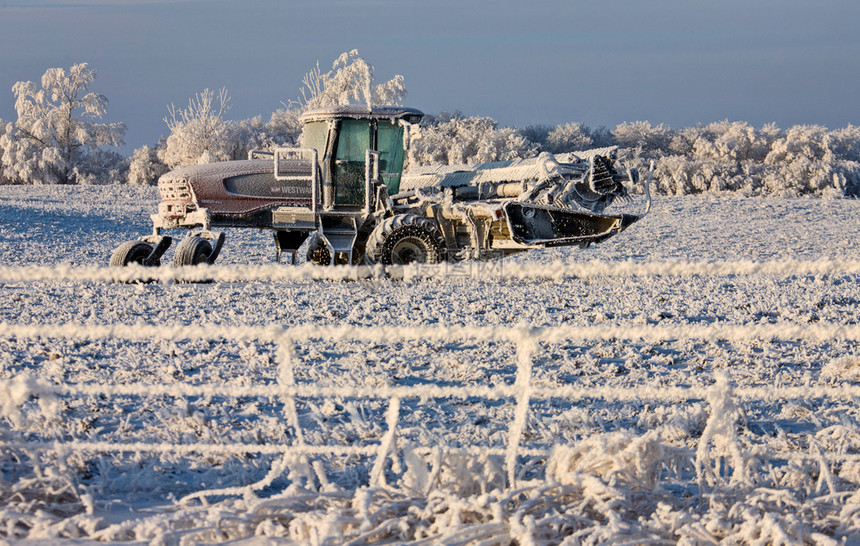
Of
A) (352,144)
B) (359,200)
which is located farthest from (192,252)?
(352,144)

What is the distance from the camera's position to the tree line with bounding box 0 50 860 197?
26.5 meters

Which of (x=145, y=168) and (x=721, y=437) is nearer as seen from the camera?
(x=721, y=437)

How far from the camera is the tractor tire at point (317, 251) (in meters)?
10.6

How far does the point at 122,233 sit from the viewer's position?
51.7 feet

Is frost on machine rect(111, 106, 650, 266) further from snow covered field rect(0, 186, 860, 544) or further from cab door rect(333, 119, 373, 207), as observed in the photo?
snow covered field rect(0, 186, 860, 544)

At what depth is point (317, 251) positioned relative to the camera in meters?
10.7

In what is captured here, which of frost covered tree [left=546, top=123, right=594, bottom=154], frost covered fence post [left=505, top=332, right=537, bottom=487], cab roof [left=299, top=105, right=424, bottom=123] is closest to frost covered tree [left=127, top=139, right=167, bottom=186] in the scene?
frost covered tree [left=546, top=123, right=594, bottom=154]

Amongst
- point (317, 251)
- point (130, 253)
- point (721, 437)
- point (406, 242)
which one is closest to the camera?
point (721, 437)

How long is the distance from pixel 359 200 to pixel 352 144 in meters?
0.77

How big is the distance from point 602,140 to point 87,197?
19199 mm

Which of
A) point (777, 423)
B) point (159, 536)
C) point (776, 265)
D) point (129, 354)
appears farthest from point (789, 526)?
point (129, 354)

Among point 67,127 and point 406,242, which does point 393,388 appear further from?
point 67,127

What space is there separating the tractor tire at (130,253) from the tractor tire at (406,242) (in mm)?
3023

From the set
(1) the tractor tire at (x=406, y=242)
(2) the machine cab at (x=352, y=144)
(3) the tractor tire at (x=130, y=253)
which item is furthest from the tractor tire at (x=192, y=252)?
(1) the tractor tire at (x=406, y=242)
